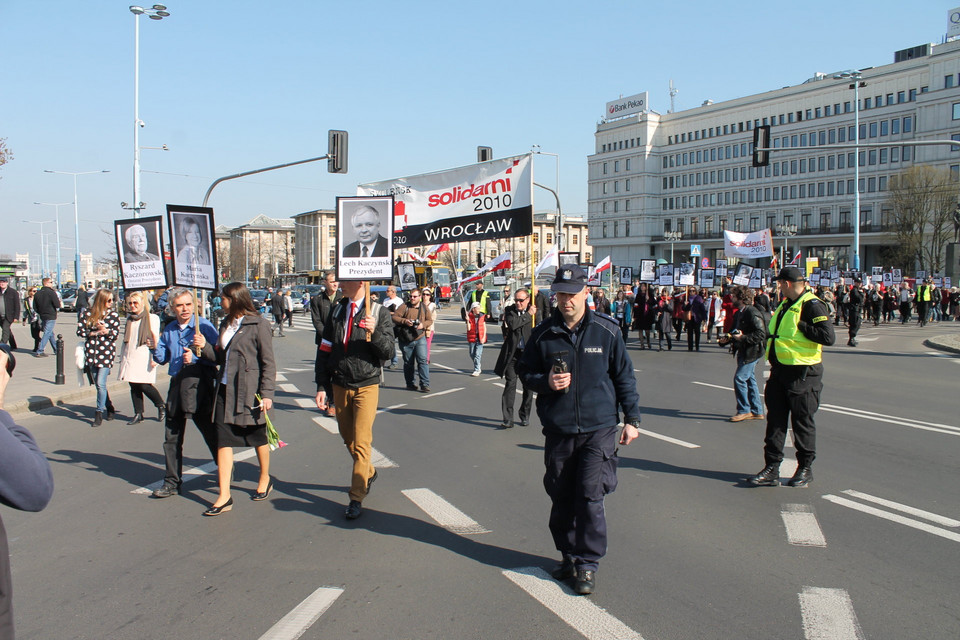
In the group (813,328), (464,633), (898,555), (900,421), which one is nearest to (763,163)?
(900,421)

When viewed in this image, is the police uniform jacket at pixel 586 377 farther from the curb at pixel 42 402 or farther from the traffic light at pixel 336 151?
the traffic light at pixel 336 151

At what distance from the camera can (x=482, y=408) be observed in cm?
1086

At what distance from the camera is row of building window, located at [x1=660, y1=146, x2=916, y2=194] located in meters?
81.1

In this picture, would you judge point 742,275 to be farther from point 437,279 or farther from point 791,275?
point 437,279

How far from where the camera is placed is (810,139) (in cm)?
8762

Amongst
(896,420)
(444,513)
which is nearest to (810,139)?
(896,420)

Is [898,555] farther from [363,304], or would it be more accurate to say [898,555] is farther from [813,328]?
[363,304]

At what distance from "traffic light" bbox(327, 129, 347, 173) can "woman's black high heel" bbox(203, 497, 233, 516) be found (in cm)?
1866

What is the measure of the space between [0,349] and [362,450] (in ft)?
12.1

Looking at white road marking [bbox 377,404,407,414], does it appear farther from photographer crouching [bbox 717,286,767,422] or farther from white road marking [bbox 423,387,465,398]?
photographer crouching [bbox 717,286,767,422]

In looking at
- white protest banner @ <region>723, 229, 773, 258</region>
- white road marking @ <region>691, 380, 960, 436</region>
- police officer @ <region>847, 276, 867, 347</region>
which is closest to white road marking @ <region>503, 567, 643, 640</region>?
white road marking @ <region>691, 380, 960, 436</region>

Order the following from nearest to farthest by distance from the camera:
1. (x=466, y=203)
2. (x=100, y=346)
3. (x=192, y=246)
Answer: (x=192, y=246) < (x=100, y=346) < (x=466, y=203)

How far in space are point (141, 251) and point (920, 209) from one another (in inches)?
2614

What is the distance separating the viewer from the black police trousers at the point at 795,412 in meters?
6.30
